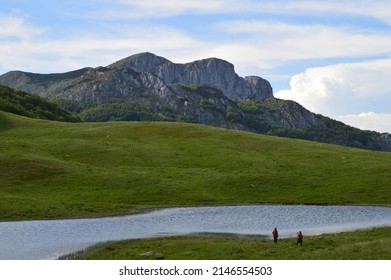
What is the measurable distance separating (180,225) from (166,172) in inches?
1374

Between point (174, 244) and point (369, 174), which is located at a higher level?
point (369, 174)

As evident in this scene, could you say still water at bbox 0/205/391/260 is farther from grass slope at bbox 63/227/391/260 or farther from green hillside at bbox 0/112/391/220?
green hillside at bbox 0/112/391/220

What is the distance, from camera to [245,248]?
45219 millimetres

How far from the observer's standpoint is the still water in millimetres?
50656

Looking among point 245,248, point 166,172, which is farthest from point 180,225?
point 166,172

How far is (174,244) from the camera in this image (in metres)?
48.2

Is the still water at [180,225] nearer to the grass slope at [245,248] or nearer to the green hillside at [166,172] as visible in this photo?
the grass slope at [245,248]

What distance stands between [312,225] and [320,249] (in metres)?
21.0

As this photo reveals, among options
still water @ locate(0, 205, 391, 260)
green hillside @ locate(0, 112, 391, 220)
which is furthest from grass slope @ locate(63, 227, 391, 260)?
green hillside @ locate(0, 112, 391, 220)

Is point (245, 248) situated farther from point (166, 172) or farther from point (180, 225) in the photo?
point (166, 172)

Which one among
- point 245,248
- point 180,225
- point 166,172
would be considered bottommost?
point 180,225

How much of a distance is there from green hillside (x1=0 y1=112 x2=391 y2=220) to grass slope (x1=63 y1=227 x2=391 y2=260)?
899 inches
